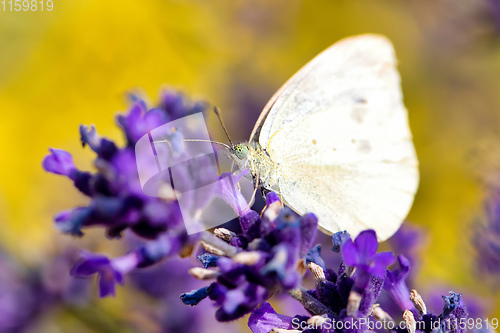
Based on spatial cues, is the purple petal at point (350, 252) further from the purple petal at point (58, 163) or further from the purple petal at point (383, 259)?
the purple petal at point (58, 163)

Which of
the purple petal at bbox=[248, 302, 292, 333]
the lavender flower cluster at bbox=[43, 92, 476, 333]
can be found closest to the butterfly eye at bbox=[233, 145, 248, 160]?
the lavender flower cluster at bbox=[43, 92, 476, 333]

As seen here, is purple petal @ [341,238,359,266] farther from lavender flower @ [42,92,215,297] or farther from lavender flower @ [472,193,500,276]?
lavender flower @ [472,193,500,276]

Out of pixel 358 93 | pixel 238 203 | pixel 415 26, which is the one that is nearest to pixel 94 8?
pixel 415 26

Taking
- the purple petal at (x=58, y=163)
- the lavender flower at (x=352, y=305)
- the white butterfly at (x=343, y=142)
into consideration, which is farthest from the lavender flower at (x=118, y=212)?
the white butterfly at (x=343, y=142)

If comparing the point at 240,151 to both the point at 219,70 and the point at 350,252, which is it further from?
the point at 219,70

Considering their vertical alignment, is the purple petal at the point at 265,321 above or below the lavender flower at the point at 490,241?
above
